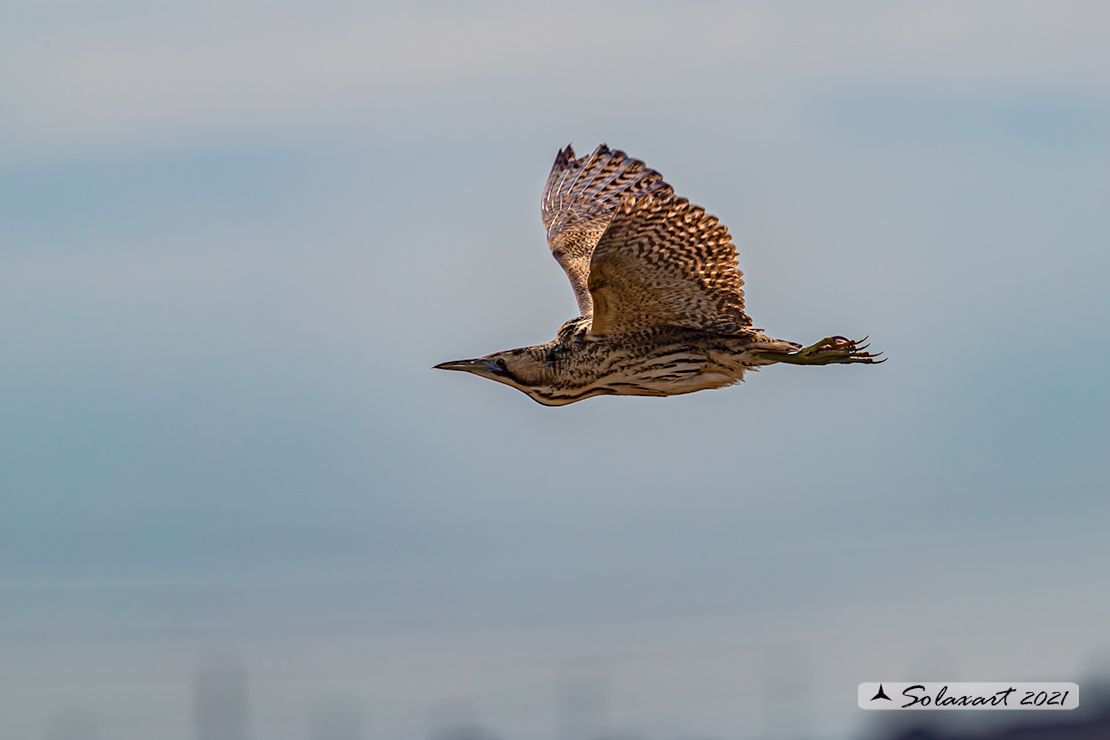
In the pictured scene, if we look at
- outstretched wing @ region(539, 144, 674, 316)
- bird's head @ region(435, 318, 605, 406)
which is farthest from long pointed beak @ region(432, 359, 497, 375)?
outstretched wing @ region(539, 144, 674, 316)

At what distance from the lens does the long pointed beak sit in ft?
43.1

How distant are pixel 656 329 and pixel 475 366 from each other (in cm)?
134

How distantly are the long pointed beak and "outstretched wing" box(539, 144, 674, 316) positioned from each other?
204 cm

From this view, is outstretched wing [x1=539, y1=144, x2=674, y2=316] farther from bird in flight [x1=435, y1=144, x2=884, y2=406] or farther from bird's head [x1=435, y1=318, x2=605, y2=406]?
bird's head [x1=435, y1=318, x2=605, y2=406]

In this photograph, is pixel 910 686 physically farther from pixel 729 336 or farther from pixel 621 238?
pixel 621 238

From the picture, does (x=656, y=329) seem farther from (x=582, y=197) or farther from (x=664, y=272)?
(x=582, y=197)

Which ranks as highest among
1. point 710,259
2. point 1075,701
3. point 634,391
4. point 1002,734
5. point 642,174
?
point 642,174

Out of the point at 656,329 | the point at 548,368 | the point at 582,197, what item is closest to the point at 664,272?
the point at 656,329

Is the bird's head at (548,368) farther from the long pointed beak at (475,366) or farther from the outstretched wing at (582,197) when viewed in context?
the outstretched wing at (582,197)

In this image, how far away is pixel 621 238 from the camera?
12047 mm

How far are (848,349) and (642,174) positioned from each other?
2941mm

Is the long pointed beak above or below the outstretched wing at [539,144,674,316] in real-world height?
below

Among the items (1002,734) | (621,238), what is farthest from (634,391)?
(1002,734)

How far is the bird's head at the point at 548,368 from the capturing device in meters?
12.9
